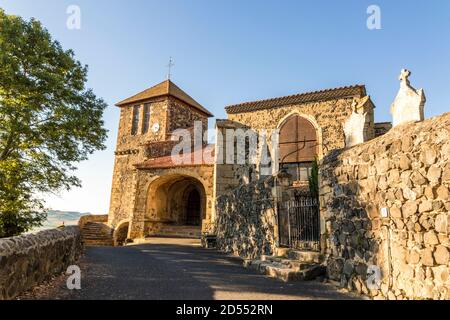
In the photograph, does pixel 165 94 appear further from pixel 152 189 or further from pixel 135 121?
pixel 152 189

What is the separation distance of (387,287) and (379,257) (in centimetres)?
41

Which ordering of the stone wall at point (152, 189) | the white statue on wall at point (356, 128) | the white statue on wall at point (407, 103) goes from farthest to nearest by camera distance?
1. the stone wall at point (152, 189)
2. the white statue on wall at point (356, 128)
3. the white statue on wall at point (407, 103)

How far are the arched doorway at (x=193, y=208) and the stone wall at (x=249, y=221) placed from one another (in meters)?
7.52

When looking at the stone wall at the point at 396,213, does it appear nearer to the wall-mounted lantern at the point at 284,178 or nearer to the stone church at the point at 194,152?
the stone church at the point at 194,152

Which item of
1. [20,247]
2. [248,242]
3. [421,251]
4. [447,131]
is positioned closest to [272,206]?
[248,242]

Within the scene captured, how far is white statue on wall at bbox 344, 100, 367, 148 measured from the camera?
5480 millimetres

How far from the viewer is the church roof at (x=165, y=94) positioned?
22766 millimetres

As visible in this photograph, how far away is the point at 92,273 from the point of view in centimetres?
580

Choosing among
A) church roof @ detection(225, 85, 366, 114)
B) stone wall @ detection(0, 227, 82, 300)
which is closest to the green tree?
stone wall @ detection(0, 227, 82, 300)

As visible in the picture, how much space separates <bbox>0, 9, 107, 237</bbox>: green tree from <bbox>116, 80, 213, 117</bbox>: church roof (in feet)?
36.6

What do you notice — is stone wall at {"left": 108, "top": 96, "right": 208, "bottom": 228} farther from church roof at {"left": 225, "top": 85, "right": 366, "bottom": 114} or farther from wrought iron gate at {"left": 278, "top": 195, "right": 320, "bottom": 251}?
wrought iron gate at {"left": 278, "top": 195, "right": 320, "bottom": 251}

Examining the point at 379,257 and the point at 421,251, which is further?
the point at 379,257

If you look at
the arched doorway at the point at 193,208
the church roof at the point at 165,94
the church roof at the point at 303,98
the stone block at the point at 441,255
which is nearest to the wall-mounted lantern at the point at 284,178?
the stone block at the point at 441,255
